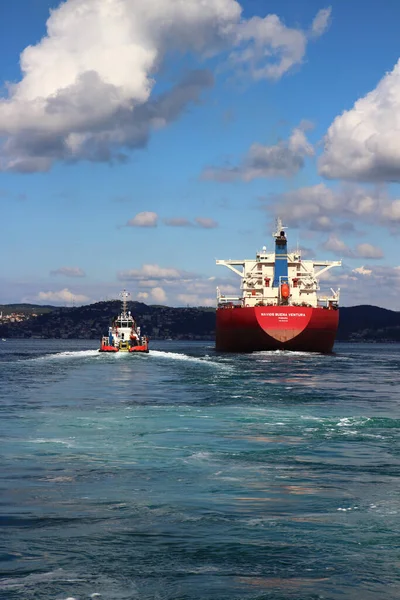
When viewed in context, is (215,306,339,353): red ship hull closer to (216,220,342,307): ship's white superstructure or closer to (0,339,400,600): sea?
(216,220,342,307): ship's white superstructure

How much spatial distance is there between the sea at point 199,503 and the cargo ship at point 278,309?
186 feet

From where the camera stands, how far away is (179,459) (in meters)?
22.8

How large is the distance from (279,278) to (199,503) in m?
96.6

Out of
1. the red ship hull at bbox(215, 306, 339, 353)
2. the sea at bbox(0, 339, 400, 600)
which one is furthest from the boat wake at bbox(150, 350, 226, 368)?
the sea at bbox(0, 339, 400, 600)

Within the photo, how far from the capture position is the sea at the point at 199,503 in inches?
474

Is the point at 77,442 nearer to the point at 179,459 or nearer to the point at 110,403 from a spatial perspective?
the point at 179,459

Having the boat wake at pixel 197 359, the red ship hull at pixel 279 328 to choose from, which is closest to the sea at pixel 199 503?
the boat wake at pixel 197 359

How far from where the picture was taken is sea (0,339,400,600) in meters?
12.0

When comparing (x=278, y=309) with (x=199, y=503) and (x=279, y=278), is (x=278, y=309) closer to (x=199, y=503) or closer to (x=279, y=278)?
(x=279, y=278)

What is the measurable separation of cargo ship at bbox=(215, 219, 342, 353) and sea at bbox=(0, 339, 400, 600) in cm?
5667

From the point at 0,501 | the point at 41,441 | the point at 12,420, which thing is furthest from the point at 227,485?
the point at 12,420

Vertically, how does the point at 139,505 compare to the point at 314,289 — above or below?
below

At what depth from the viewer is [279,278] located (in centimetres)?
11256

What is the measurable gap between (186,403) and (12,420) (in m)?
11.2
